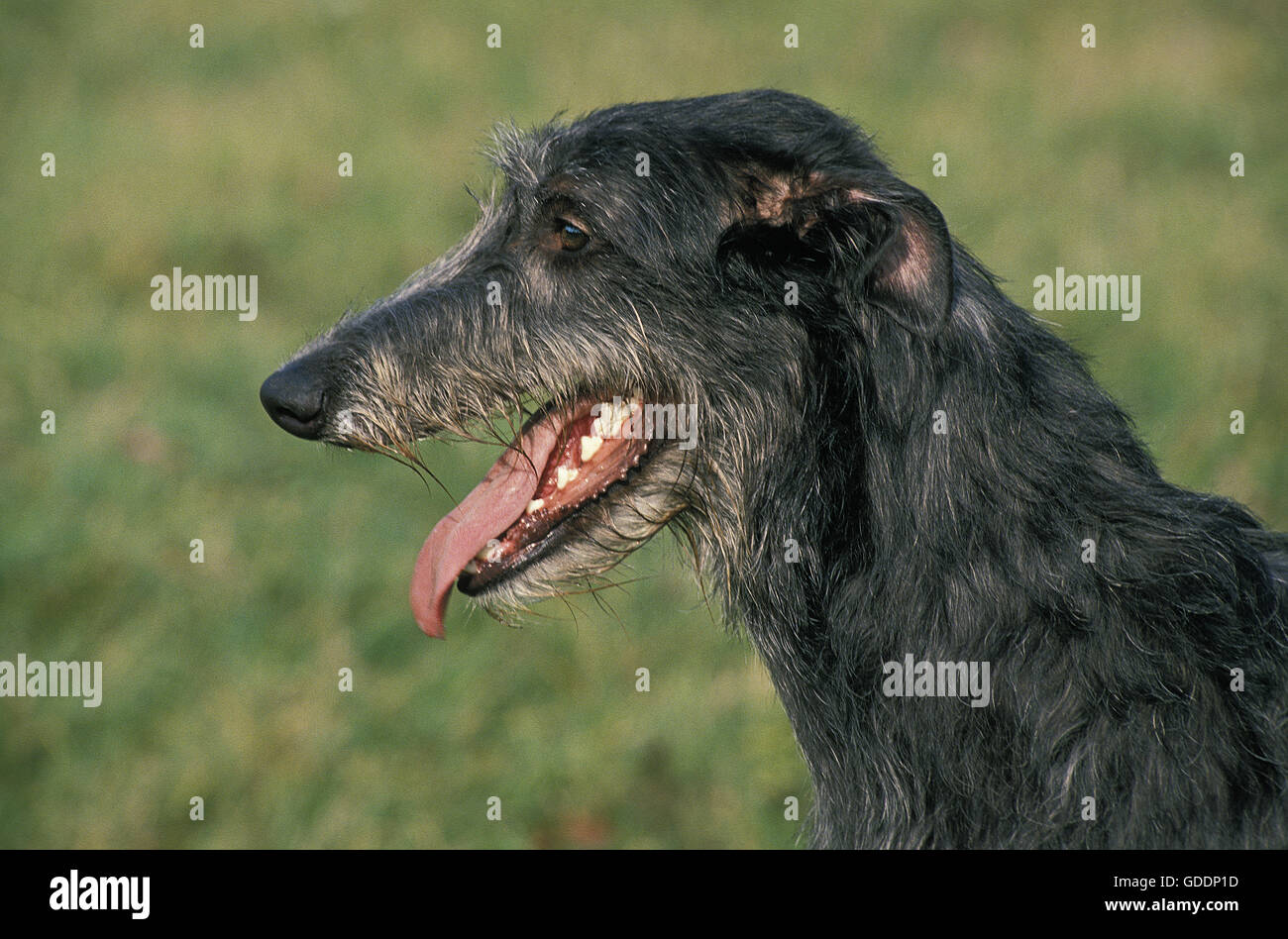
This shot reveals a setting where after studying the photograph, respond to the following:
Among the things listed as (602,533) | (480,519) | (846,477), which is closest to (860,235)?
(846,477)

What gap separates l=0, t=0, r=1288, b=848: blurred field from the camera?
216 inches

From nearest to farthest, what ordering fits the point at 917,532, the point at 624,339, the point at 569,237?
Answer: the point at 917,532, the point at 624,339, the point at 569,237

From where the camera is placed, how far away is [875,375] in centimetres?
328

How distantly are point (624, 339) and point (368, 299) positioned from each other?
19.6ft

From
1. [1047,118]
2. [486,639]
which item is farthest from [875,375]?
[1047,118]

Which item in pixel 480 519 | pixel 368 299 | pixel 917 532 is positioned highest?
pixel 368 299

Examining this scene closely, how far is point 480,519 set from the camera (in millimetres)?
3832

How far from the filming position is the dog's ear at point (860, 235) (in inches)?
123

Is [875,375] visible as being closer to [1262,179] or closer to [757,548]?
[757,548]

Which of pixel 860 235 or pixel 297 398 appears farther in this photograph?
pixel 297 398

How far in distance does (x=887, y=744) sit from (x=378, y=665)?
333 centimetres

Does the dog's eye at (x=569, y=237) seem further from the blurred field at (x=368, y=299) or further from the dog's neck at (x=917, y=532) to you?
the blurred field at (x=368, y=299)

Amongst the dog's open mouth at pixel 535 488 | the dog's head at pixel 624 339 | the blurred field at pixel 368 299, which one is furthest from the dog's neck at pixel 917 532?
the blurred field at pixel 368 299

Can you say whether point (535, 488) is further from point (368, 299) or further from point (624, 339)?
point (368, 299)
